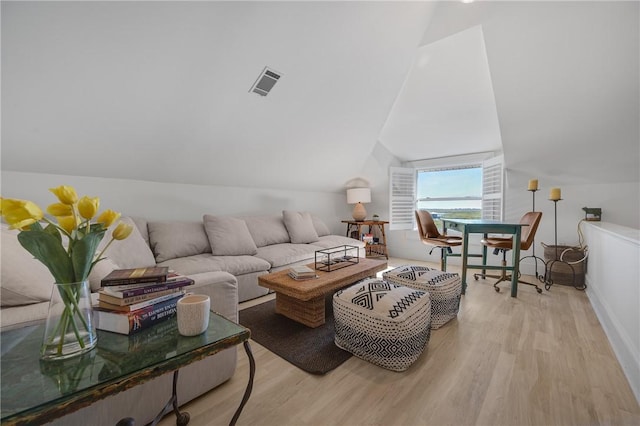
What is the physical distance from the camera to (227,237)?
2.96 m

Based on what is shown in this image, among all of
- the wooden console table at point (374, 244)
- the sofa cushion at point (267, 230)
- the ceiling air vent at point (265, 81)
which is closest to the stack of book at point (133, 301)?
the ceiling air vent at point (265, 81)

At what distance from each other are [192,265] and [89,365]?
1802 millimetres

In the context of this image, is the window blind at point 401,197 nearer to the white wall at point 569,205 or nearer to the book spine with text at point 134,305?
the white wall at point 569,205

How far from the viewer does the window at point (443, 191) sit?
159 inches

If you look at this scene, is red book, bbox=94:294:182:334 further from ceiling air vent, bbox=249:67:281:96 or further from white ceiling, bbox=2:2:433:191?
ceiling air vent, bbox=249:67:281:96

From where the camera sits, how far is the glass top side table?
585mm

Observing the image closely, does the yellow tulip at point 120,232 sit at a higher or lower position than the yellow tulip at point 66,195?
lower

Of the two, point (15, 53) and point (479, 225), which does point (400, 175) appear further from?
point (15, 53)

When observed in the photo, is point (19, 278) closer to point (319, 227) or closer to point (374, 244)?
point (319, 227)

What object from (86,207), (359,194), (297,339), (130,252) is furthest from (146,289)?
(359,194)

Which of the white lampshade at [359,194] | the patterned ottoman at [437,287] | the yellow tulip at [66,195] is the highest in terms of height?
the white lampshade at [359,194]

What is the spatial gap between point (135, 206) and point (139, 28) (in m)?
1.82

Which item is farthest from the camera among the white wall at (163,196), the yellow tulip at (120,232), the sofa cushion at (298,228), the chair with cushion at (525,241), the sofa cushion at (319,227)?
the sofa cushion at (319,227)

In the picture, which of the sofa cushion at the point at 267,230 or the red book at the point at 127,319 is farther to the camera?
the sofa cushion at the point at 267,230
